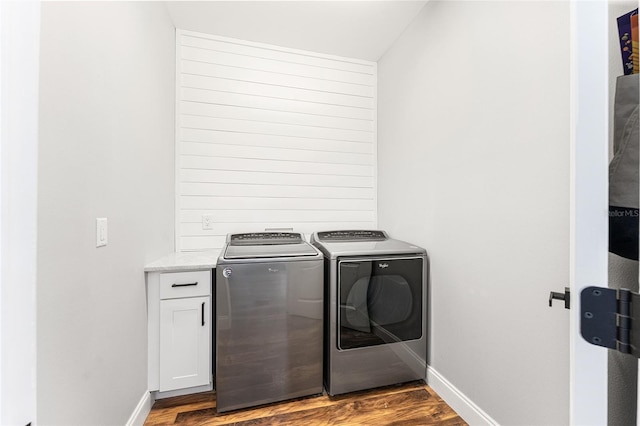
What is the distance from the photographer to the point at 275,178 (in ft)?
7.95

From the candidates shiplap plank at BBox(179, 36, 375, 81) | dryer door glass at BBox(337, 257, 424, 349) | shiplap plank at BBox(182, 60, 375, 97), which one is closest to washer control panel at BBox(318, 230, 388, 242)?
dryer door glass at BBox(337, 257, 424, 349)

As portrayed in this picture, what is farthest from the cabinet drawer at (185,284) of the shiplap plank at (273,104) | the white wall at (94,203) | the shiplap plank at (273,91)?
the shiplap plank at (273,91)

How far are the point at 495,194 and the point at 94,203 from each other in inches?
73.2

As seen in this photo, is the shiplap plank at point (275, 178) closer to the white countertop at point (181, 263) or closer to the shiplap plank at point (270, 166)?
the shiplap plank at point (270, 166)

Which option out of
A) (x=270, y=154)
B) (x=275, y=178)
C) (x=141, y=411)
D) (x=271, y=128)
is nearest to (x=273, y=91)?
(x=271, y=128)

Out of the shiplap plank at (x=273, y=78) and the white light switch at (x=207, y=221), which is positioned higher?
the shiplap plank at (x=273, y=78)

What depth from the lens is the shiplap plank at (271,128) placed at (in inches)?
88.4

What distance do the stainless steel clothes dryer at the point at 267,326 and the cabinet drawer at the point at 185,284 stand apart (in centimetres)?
19

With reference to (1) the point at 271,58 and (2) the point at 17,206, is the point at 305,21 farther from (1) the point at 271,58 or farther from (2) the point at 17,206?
(2) the point at 17,206

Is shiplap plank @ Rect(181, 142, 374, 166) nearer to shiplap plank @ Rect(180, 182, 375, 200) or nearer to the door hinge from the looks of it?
shiplap plank @ Rect(180, 182, 375, 200)

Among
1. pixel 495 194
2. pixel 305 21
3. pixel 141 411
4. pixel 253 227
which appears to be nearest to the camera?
pixel 495 194

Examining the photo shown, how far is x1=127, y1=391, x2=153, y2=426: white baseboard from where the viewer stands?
1.44 m

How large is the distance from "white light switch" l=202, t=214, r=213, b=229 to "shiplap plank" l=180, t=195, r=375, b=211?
0.22 feet

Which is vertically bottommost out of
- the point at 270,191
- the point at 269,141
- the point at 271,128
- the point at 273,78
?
the point at 270,191
